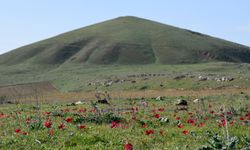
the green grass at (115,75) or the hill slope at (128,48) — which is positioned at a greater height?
the hill slope at (128,48)

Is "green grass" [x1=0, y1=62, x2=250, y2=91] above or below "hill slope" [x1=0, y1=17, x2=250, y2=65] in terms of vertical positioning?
below

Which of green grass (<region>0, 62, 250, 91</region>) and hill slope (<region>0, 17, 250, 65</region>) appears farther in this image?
hill slope (<region>0, 17, 250, 65</region>)

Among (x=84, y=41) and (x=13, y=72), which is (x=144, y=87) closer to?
(x=13, y=72)

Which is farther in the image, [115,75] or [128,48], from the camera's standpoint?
[128,48]

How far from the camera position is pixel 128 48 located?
14062 centimetres

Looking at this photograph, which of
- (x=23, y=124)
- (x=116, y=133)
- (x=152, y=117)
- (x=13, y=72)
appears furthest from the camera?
(x=13, y=72)

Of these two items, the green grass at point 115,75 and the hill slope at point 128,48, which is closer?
the green grass at point 115,75

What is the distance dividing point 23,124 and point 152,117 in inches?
223

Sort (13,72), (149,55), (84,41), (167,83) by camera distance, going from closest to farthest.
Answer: (167,83) → (13,72) → (149,55) → (84,41)

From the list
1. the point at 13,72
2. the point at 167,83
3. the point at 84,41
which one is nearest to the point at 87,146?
the point at 167,83

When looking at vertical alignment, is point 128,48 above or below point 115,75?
above

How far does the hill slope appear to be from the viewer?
13125 centimetres

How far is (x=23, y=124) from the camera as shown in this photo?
16281 millimetres

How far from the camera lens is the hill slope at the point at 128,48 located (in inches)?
5167
